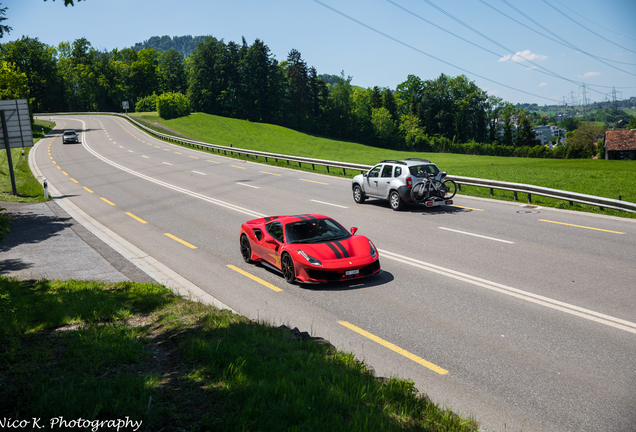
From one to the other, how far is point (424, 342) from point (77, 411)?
4.51 metres

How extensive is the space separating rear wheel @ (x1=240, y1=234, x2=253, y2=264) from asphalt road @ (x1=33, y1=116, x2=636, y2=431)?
301 mm

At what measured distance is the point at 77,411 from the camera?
393 cm

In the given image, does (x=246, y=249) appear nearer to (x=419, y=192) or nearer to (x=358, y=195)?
(x=419, y=192)

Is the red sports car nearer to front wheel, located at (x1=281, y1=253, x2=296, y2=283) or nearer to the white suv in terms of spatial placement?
front wheel, located at (x1=281, y1=253, x2=296, y2=283)

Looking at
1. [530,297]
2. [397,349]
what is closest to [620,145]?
[530,297]

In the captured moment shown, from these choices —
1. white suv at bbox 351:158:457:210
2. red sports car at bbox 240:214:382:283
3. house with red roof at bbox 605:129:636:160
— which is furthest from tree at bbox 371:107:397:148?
red sports car at bbox 240:214:382:283

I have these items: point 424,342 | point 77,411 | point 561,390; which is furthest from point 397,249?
point 77,411

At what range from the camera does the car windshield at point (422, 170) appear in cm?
1744

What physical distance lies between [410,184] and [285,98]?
98.2m

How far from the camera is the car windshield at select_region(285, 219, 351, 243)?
9.97m

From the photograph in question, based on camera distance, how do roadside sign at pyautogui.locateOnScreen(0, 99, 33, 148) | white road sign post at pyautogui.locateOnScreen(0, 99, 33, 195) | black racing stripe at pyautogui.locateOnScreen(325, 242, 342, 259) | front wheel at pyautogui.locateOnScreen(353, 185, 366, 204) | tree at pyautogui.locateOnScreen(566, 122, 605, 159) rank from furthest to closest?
tree at pyautogui.locateOnScreen(566, 122, 605, 159) < roadside sign at pyautogui.locateOnScreen(0, 99, 33, 148) < white road sign post at pyautogui.locateOnScreen(0, 99, 33, 195) < front wheel at pyautogui.locateOnScreen(353, 185, 366, 204) < black racing stripe at pyautogui.locateOnScreen(325, 242, 342, 259)

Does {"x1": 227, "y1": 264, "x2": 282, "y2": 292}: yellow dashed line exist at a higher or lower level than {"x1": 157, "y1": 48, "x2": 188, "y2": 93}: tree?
lower

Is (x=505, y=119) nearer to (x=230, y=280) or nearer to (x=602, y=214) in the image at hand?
(x=602, y=214)

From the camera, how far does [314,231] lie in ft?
33.7
